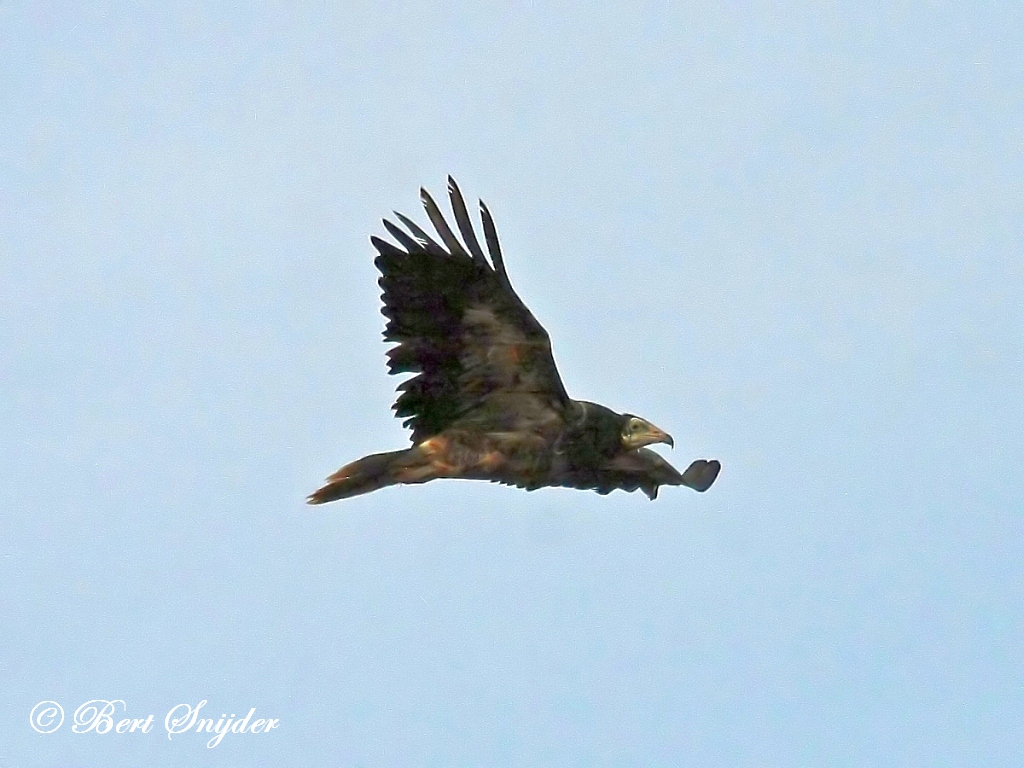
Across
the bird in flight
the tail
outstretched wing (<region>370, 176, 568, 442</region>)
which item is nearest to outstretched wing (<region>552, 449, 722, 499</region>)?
the bird in flight

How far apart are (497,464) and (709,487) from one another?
195cm

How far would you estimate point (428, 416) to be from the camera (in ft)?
63.5

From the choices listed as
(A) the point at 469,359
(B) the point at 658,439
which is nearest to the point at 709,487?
(B) the point at 658,439

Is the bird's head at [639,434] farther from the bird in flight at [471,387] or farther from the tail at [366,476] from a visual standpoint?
the tail at [366,476]

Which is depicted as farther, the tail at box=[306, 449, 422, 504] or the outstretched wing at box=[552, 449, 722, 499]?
the outstretched wing at box=[552, 449, 722, 499]

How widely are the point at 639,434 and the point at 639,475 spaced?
552 mm

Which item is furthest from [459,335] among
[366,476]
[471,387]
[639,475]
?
[639,475]

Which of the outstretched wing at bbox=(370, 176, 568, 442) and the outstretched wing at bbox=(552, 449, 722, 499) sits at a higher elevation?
the outstretched wing at bbox=(370, 176, 568, 442)

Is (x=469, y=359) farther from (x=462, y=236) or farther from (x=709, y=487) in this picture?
(x=709, y=487)

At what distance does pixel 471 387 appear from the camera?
19281 mm

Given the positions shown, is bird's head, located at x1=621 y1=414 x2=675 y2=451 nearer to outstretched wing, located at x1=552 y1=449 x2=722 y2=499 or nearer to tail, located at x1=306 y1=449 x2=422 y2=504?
outstretched wing, located at x1=552 y1=449 x2=722 y2=499

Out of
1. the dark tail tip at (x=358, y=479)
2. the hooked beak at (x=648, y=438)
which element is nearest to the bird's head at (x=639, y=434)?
the hooked beak at (x=648, y=438)

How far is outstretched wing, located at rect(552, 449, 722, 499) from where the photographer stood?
19453 millimetres

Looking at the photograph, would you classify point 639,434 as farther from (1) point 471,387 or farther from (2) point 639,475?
(1) point 471,387
